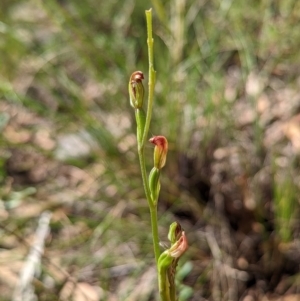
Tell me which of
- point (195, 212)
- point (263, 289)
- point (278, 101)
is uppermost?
point (278, 101)

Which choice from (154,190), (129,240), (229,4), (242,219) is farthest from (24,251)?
(229,4)

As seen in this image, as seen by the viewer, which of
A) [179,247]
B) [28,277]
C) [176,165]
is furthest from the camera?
[176,165]

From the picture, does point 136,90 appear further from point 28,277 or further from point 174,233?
point 28,277

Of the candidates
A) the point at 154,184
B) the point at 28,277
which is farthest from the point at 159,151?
the point at 28,277

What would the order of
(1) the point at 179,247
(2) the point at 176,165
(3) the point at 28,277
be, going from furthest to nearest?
1. (2) the point at 176,165
2. (3) the point at 28,277
3. (1) the point at 179,247

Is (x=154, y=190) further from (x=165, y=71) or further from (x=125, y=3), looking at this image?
(x=125, y=3)

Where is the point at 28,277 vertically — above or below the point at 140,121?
below

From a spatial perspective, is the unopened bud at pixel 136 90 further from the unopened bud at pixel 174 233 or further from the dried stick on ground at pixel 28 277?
the dried stick on ground at pixel 28 277

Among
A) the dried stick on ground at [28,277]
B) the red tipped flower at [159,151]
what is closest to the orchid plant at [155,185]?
the red tipped flower at [159,151]

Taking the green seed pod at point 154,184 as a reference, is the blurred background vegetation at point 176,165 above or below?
below
